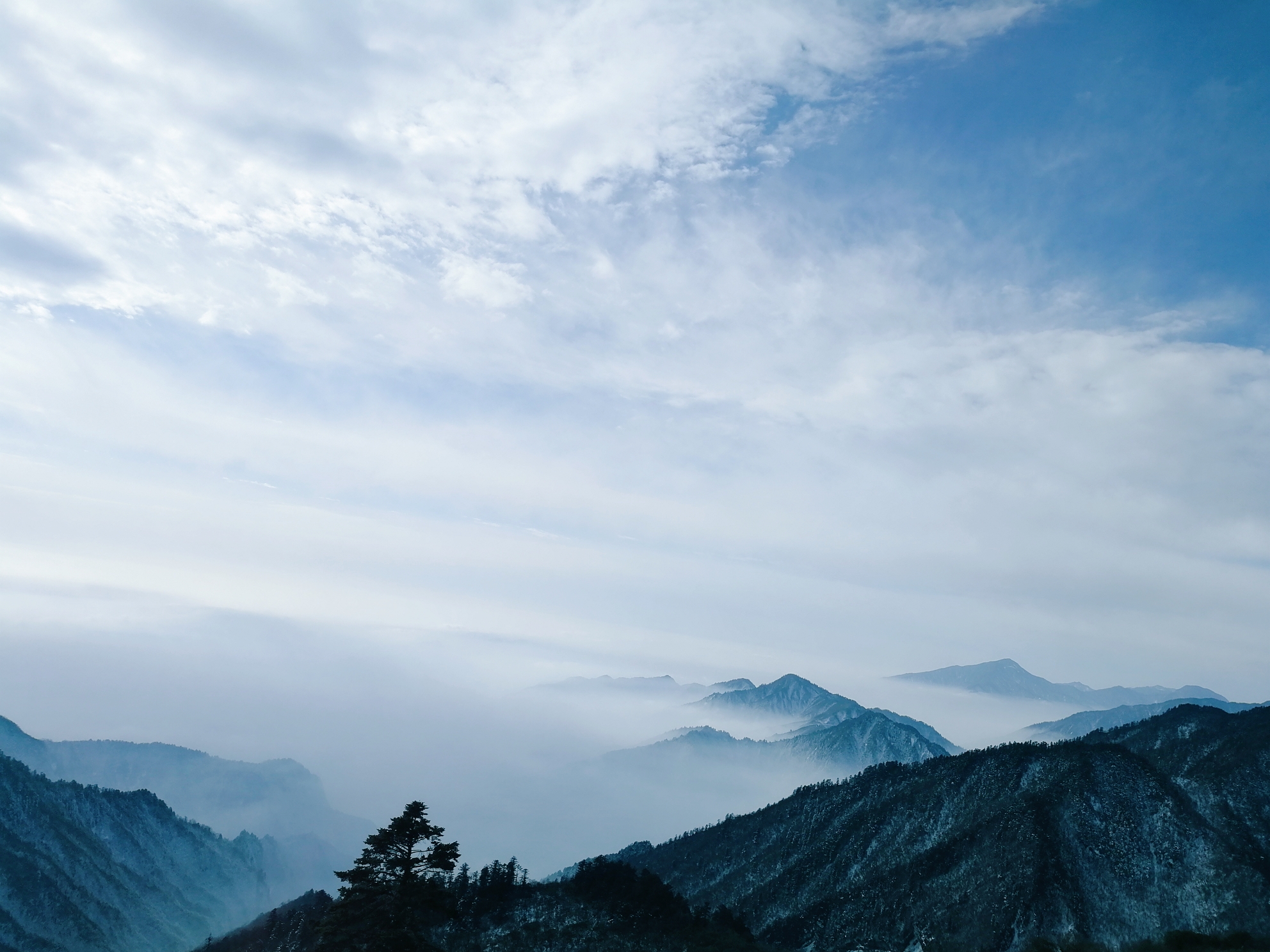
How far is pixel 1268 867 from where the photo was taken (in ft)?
652

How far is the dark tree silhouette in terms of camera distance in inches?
1532

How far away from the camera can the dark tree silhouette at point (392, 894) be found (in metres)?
38.9

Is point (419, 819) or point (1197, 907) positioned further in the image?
point (1197, 907)

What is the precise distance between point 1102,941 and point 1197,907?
3247 cm

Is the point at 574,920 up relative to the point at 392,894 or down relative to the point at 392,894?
down

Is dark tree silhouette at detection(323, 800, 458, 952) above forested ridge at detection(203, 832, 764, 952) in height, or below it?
above

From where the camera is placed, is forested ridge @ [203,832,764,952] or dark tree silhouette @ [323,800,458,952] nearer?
dark tree silhouette @ [323,800,458,952]

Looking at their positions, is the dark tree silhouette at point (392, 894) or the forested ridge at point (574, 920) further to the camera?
the forested ridge at point (574, 920)

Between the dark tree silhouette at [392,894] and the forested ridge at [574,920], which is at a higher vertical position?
the dark tree silhouette at [392,894]

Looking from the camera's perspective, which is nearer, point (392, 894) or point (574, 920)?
point (392, 894)

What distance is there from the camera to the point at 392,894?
39781 millimetres

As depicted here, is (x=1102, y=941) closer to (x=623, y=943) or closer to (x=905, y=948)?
(x=905, y=948)

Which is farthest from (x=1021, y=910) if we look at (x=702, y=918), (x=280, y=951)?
(x=280, y=951)

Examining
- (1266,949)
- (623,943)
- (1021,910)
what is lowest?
(1021,910)
